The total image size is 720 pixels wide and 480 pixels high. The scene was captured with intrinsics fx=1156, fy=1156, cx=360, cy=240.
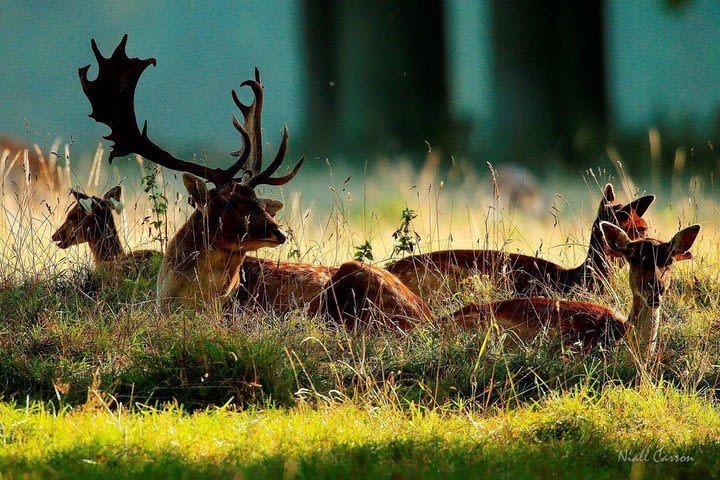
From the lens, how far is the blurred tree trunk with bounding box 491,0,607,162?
1708 centimetres

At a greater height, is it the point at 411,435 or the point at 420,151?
the point at 420,151

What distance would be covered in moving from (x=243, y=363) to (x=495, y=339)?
1.53m

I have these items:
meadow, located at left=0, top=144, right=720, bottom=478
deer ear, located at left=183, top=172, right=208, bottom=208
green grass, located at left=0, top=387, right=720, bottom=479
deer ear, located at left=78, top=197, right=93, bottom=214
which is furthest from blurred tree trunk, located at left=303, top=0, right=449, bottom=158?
green grass, located at left=0, top=387, right=720, bottom=479

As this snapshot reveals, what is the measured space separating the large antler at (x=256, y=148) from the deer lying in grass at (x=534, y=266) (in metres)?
1.37

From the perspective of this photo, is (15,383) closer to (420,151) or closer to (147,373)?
(147,373)

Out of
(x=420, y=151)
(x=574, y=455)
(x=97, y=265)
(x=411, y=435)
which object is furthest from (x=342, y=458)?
(x=420, y=151)

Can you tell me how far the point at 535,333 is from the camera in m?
Result: 6.79

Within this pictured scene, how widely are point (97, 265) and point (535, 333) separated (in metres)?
3.55

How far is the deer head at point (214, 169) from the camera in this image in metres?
7.36

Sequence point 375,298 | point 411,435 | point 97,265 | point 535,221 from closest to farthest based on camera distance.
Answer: point 411,435
point 375,298
point 97,265
point 535,221

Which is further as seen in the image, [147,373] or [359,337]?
[359,337]

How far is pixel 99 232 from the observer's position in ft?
30.5

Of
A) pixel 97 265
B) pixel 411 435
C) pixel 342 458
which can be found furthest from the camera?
pixel 97 265

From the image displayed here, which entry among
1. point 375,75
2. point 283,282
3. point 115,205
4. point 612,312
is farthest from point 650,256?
point 375,75
